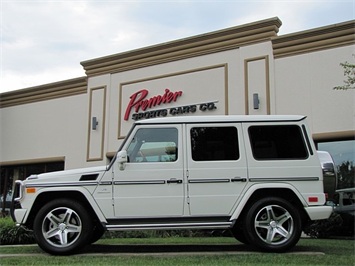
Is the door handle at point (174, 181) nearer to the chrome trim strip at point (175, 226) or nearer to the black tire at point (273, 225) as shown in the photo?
the chrome trim strip at point (175, 226)

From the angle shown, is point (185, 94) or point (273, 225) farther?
point (185, 94)

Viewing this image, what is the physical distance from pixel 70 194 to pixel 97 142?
1000 cm

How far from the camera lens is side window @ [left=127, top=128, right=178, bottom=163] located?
6539mm

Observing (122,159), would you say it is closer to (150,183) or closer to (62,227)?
(150,183)

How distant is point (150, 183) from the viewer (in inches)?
251

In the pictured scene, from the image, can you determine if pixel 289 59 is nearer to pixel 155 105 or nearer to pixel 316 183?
pixel 155 105

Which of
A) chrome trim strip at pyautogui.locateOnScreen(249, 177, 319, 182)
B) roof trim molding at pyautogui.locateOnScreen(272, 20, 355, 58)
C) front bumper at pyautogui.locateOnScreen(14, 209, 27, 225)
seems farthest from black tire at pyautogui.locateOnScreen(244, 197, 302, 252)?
roof trim molding at pyautogui.locateOnScreen(272, 20, 355, 58)

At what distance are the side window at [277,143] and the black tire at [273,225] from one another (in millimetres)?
679

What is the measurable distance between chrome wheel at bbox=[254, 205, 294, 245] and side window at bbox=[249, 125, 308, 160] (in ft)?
2.61

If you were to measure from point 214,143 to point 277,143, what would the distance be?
97cm

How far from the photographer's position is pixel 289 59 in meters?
13.1

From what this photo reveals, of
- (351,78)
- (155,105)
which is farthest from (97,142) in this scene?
(351,78)

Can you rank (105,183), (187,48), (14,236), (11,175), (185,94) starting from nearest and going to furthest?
(105,183), (14,236), (185,94), (187,48), (11,175)

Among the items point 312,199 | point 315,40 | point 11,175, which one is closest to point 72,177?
point 312,199
